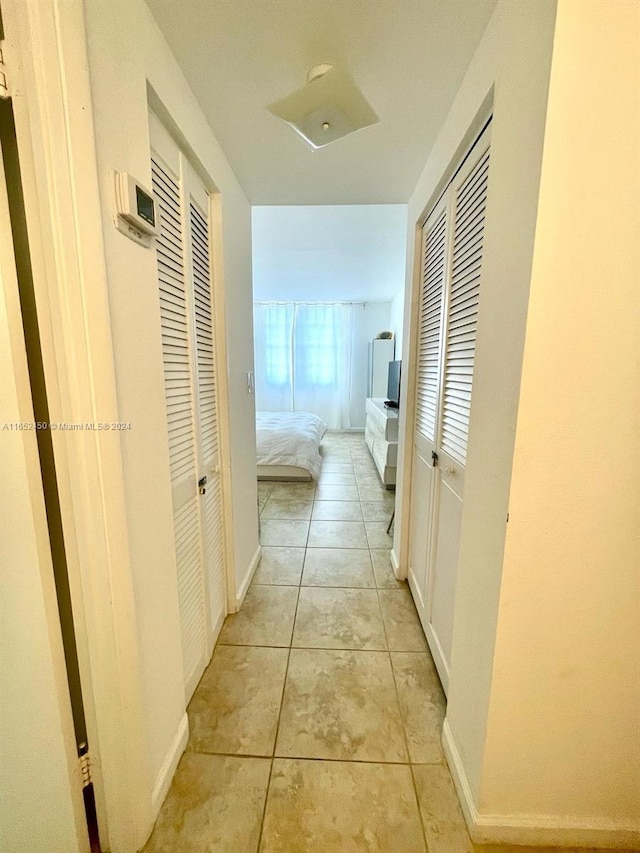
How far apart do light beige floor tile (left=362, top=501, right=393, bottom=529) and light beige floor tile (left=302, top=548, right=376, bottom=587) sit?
1.86 feet

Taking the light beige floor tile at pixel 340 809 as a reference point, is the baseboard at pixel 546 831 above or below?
above

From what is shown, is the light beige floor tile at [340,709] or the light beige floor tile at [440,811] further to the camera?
the light beige floor tile at [340,709]

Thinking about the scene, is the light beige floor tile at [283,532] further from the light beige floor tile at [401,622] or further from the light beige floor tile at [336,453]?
the light beige floor tile at [336,453]

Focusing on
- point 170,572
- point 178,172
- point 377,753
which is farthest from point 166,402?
point 377,753

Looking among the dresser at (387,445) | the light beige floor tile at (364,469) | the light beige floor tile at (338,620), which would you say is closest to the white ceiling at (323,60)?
the light beige floor tile at (338,620)

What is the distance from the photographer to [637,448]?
0.75 metres

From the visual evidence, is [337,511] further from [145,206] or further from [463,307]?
[145,206]

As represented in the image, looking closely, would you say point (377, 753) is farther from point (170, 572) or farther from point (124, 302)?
point (124, 302)

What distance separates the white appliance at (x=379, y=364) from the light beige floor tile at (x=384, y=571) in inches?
165

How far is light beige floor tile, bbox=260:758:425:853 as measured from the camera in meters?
0.92

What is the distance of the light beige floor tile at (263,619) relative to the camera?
162 cm

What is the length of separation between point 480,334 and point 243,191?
161 centimetres

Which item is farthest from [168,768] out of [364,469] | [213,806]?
[364,469]

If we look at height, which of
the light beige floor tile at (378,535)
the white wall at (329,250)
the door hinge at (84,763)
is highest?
the white wall at (329,250)
